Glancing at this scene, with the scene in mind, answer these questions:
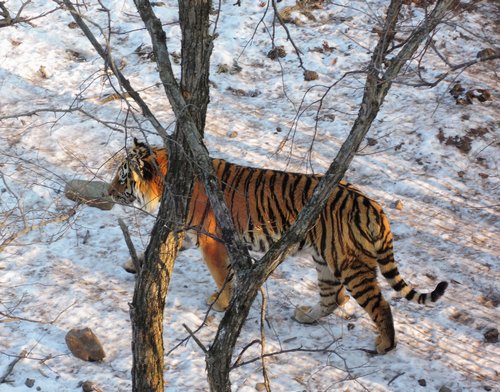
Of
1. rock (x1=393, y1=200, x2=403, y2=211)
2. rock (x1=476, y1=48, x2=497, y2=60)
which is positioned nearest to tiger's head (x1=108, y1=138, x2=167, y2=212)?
rock (x1=393, y1=200, x2=403, y2=211)

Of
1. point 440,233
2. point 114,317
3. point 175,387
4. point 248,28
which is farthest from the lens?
point 248,28

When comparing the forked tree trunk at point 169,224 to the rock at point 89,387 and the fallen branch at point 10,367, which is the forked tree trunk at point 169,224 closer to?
the rock at point 89,387

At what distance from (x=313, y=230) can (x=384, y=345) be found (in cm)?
110

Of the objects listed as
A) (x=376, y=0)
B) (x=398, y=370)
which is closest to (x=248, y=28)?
(x=376, y=0)

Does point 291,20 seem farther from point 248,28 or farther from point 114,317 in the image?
point 114,317

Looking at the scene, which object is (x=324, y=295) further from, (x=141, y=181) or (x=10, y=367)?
(x=10, y=367)

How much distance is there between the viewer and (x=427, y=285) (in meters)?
6.16

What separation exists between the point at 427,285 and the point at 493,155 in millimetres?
2711

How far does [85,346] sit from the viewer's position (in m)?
5.16

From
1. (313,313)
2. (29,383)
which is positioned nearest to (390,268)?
(313,313)

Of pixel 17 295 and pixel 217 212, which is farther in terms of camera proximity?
pixel 17 295

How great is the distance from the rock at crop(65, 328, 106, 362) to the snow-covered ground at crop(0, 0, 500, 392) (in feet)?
0.29

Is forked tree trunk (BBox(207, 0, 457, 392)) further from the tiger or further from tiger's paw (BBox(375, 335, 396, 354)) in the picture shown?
tiger's paw (BBox(375, 335, 396, 354))

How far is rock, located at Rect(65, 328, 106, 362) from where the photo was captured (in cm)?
514
